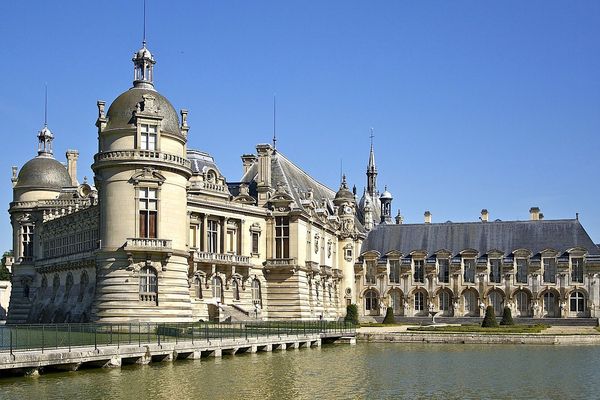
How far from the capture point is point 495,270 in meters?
85.9

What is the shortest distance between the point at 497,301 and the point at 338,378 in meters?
51.3

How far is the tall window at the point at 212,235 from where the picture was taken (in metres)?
64.6

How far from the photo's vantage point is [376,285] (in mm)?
89438

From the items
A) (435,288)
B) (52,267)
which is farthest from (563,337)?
(52,267)

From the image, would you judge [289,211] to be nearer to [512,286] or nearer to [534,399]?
[512,286]

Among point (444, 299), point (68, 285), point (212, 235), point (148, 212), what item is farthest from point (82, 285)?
point (444, 299)

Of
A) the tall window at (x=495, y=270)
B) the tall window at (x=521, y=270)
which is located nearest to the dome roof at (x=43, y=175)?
the tall window at (x=495, y=270)

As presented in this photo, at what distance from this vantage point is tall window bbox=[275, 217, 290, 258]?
70.9 meters

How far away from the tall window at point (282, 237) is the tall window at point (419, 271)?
2184cm

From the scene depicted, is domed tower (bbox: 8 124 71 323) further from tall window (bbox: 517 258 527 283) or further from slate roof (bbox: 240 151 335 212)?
tall window (bbox: 517 258 527 283)

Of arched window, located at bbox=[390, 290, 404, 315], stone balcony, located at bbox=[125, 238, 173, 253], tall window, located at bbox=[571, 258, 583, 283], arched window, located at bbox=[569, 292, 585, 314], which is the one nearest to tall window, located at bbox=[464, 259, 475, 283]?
arched window, located at bbox=[390, 290, 404, 315]

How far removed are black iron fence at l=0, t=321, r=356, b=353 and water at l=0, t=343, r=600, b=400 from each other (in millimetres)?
1528

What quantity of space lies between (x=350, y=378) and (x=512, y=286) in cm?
5078

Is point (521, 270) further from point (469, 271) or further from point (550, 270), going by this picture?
point (469, 271)
